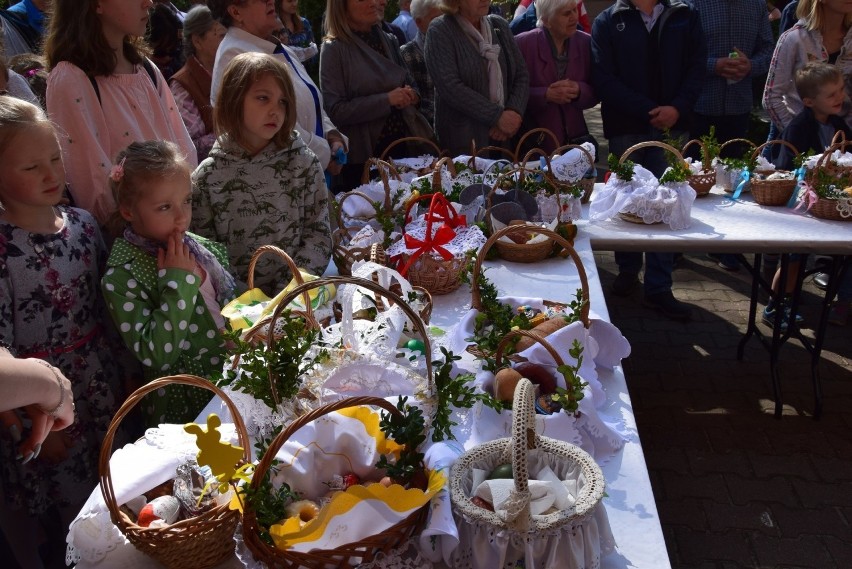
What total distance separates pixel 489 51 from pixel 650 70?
1016mm

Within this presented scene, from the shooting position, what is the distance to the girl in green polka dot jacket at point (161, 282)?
2090 mm

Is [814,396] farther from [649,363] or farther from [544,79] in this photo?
[544,79]

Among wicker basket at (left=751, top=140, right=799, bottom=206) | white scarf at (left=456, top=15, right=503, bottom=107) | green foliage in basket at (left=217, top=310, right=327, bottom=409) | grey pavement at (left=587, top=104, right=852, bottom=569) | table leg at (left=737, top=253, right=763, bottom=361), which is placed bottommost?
grey pavement at (left=587, top=104, right=852, bottom=569)

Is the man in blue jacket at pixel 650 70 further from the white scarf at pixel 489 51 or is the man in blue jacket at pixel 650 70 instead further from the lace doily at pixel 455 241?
the lace doily at pixel 455 241

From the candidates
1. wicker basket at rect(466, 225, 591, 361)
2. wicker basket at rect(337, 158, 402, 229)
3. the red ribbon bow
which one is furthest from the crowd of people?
wicker basket at rect(466, 225, 591, 361)

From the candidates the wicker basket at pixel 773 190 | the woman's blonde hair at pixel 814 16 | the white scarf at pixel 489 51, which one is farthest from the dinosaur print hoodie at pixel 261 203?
the woman's blonde hair at pixel 814 16

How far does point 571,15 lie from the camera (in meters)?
4.49

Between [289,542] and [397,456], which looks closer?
[289,542]

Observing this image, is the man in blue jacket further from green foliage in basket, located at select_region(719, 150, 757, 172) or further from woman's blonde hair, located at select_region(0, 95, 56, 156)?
woman's blonde hair, located at select_region(0, 95, 56, 156)

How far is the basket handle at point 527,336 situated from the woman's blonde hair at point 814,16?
3.42m

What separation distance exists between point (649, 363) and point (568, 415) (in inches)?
100

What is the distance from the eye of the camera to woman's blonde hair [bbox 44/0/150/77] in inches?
95.0

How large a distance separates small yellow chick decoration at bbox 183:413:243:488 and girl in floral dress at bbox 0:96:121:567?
Result: 84 centimetres

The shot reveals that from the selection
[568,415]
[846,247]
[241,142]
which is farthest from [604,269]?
[568,415]
